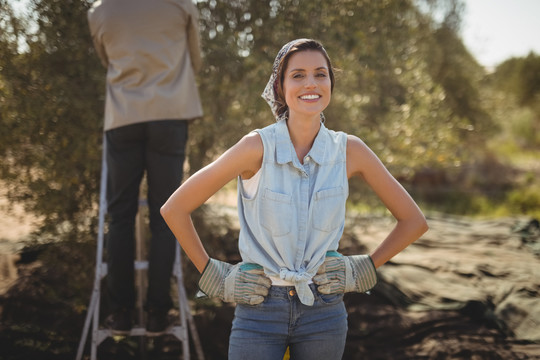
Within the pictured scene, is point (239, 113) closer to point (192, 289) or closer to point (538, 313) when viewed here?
point (192, 289)

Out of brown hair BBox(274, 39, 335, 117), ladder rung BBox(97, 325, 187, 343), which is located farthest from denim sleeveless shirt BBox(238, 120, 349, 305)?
ladder rung BBox(97, 325, 187, 343)

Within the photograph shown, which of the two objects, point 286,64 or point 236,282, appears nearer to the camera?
point 236,282

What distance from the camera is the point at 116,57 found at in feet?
10.5

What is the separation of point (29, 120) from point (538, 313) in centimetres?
475

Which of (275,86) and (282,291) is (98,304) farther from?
(275,86)

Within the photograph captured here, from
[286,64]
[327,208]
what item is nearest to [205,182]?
[327,208]

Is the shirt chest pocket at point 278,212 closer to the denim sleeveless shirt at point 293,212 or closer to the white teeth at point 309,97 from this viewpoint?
the denim sleeveless shirt at point 293,212

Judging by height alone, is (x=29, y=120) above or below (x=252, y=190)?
above

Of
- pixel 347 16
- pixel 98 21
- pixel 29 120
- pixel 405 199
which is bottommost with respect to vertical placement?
pixel 405 199

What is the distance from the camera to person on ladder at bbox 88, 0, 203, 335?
123 inches

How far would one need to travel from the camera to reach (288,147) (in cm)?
198

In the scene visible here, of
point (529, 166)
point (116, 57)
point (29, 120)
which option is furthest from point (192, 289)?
point (529, 166)

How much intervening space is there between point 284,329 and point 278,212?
46cm

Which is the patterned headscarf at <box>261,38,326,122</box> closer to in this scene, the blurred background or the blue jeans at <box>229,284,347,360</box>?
the blue jeans at <box>229,284,347,360</box>
